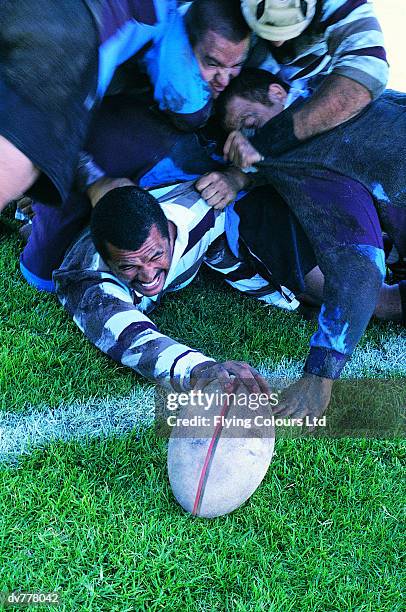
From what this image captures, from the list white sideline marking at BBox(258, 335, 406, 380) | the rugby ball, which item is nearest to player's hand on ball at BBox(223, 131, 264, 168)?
white sideline marking at BBox(258, 335, 406, 380)

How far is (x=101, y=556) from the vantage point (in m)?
2.16

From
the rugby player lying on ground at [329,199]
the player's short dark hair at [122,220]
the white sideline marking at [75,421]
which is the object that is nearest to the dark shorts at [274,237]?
the rugby player lying on ground at [329,199]

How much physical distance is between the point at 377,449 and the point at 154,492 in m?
0.86

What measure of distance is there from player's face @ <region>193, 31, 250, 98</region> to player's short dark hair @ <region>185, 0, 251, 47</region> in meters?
0.02

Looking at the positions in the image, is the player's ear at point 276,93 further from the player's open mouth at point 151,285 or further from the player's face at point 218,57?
the player's open mouth at point 151,285

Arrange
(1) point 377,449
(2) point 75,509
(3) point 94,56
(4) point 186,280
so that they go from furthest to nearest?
(4) point 186,280
(1) point 377,449
(2) point 75,509
(3) point 94,56

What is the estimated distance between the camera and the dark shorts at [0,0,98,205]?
5.90 feet

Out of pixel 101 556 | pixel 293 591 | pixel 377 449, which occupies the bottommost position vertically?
pixel 377 449

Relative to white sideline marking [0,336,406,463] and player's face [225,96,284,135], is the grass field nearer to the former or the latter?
white sideline marking [0,336,406,463]

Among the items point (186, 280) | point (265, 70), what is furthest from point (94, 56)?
point (186, 280)

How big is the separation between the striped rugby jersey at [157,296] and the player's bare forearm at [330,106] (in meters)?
0.56

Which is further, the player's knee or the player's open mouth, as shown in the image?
the player's open mouth

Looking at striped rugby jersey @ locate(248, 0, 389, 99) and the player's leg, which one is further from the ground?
the player's leg

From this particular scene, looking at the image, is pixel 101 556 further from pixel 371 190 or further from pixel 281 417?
pixel 371 190
